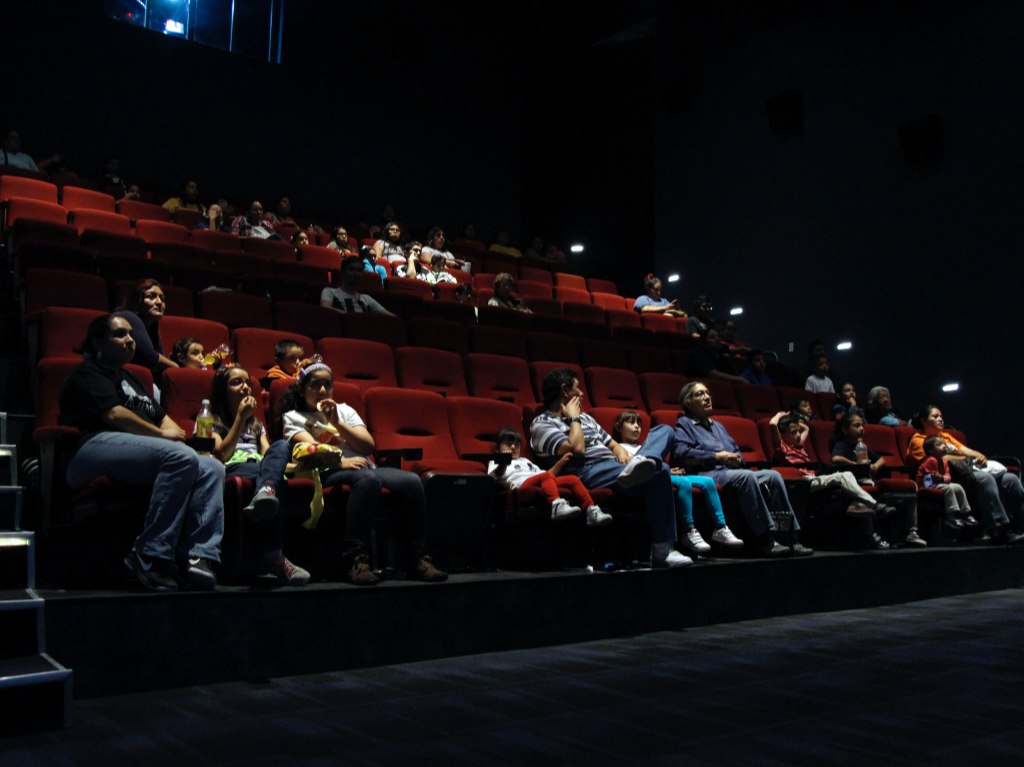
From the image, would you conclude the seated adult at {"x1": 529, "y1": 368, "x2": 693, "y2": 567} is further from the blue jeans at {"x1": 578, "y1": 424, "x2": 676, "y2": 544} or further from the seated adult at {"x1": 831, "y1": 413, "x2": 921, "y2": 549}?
the seated adult at {"x1": 831, "y1": 413, "x2": 921, "y2": 549}

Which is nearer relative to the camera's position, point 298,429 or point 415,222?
point 298,429

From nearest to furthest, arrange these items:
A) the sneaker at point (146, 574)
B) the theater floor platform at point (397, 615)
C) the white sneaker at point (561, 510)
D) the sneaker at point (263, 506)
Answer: the theater floor platform at point (397, 615) < the sneaker at point (146, 574) < the sneaker at point (263, 506) < the white sneaker at point (561, 510)

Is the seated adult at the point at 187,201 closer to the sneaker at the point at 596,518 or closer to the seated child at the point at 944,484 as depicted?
the sneaker at the point at 596,518

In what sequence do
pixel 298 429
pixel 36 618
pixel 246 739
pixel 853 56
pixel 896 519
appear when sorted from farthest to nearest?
pixel 853 56
pixel 896 519
pixel 298 429
pixel 36 618
pixel 246 739

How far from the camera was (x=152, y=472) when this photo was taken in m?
1.55

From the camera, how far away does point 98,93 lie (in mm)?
5148

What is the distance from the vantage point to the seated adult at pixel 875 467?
2.92 m

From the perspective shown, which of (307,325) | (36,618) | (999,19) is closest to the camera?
(36,618)

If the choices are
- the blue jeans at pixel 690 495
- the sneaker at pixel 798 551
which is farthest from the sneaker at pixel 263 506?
the sneaker at pixel 798 551

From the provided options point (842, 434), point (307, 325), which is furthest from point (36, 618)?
point (842, 434)

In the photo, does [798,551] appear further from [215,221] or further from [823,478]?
[215,221]

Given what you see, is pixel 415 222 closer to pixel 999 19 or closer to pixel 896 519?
pixel 999 19

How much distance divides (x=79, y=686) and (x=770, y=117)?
15.7 ft

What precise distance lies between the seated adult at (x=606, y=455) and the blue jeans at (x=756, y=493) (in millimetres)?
212
